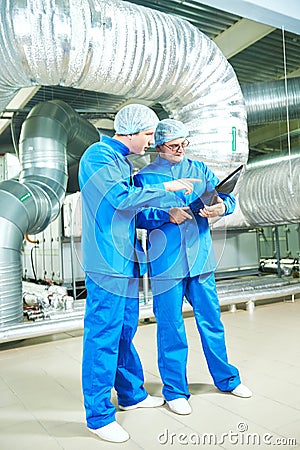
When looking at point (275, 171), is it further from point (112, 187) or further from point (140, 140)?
point (112, 187)

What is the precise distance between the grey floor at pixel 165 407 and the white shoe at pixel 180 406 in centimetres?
3

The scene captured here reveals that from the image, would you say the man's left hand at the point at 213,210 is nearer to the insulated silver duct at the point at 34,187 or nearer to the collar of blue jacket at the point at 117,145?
the collar of blue jacket at the point at 117,145

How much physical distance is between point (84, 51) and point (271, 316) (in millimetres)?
2642

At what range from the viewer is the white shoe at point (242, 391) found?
76.3 inches

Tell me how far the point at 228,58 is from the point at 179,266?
329 cm

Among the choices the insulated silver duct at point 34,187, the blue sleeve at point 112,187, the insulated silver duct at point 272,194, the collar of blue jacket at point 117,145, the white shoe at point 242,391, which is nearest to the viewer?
the blue sleeve at point 112,187

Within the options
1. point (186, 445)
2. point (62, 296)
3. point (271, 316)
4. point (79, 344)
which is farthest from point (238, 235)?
point (186, 445)

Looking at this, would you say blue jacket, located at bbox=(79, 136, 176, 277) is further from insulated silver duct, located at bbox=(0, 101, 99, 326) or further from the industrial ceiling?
the industrial ceiling

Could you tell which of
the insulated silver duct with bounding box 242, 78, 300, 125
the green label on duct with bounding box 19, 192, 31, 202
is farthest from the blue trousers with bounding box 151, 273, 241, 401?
the insulated silver duct with bounding box 242, 78, 300, 125

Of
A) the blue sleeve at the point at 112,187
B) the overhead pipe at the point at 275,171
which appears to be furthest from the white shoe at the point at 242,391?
the overhead pipe at the point at 275,171

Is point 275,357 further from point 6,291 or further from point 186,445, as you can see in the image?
point 6,291

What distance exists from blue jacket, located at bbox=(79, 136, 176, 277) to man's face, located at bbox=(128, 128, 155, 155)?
0.10 metres

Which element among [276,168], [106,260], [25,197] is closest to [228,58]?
[276,168]

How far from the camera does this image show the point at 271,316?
368 cm
